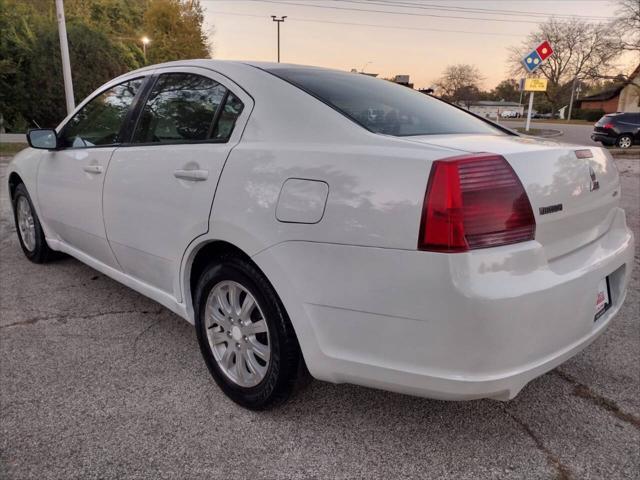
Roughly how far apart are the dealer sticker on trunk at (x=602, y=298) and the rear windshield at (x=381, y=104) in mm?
849

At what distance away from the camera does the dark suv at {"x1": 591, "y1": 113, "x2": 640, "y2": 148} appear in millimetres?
18453

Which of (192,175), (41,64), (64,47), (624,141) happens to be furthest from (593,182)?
(41,64)

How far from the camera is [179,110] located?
8.43ft

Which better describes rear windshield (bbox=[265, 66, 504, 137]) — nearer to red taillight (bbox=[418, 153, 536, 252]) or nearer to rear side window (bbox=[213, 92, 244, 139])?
rear side window (bbox=[213, 92, 244, 139])

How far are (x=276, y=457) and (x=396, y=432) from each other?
523 mm

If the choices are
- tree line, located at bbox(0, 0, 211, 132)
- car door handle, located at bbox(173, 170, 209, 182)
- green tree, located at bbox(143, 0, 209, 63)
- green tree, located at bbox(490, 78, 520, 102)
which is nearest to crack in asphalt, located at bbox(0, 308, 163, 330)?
car door handle, located at bbox(173, 170, 209, 182)

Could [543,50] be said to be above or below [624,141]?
above

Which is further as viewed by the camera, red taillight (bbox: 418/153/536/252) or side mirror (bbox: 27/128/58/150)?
side mirror (bbox: 27/128/58/150)

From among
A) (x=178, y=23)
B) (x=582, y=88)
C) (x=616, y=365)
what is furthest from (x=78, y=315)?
(x=582, y=88)

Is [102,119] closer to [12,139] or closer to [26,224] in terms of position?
[26,224]

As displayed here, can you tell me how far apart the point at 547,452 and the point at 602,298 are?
67cm

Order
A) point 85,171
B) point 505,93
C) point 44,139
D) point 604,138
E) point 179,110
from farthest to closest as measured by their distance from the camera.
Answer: point 505,93 < point 604,138 < point 44,139 < point 85,171 < point 179,110

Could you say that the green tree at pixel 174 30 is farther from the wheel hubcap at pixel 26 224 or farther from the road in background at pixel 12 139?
the wheel hubcap at pixel 26 224

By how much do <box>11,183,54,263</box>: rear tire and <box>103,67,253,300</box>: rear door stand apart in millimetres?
1565
